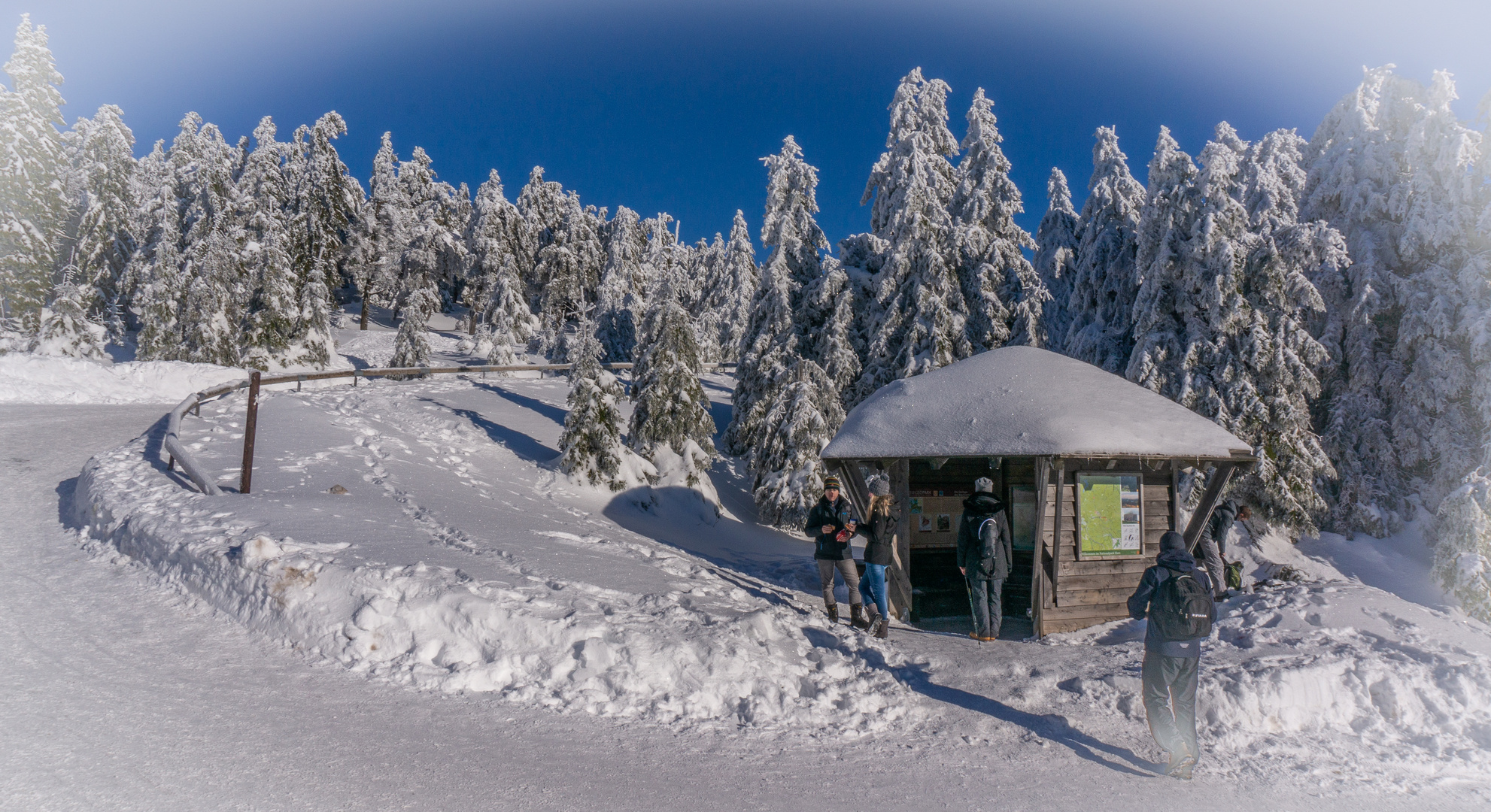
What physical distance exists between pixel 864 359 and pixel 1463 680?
17943 mm

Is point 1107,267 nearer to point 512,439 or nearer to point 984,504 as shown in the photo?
point 984,504

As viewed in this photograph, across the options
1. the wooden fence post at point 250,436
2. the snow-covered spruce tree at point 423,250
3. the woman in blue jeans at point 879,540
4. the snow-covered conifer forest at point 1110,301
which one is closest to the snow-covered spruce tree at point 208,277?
the snow-covered conifer forest at point 1110,301

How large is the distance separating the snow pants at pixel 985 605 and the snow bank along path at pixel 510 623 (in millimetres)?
1737

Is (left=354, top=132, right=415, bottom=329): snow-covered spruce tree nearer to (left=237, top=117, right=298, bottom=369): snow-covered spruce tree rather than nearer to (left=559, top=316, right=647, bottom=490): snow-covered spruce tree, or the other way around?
(left=237, top=117, right=298, bottom=369): snow-covered spruce tree

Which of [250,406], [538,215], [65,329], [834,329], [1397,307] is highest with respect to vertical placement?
[538,215]

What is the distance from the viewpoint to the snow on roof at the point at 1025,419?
8.81 m

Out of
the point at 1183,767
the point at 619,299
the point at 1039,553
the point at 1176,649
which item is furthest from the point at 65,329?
the point at 1183,767

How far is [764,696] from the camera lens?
610 centimetres

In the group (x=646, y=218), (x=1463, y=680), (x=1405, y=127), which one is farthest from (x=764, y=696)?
(x=646, y=218)

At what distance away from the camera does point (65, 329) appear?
3102 cm

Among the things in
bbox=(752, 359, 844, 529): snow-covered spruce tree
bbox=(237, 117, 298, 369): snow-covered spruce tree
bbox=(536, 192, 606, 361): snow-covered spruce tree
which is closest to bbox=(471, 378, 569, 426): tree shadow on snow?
bbox=(752, 359, 844, 529): snow-covered spruce tree

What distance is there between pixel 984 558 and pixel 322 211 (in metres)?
46.6

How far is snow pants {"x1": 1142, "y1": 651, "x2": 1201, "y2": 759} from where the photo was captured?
5.45 metres

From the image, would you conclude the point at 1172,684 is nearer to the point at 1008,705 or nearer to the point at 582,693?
the point at 1008,705
